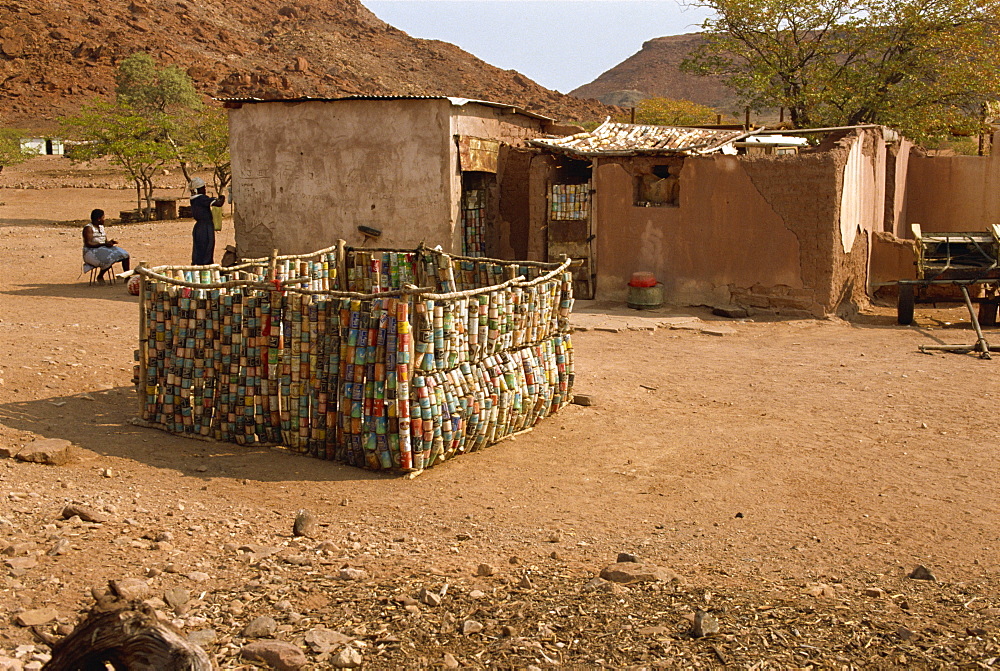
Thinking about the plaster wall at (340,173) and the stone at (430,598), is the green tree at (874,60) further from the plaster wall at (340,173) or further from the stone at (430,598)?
the stone at (430,598)

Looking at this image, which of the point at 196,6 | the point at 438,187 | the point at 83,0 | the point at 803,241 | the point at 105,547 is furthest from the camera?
the point at 196,6

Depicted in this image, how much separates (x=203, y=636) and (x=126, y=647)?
38.5 inches

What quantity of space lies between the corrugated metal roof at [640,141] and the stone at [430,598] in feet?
31.5

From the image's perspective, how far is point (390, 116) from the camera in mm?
14023

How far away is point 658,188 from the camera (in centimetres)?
1375

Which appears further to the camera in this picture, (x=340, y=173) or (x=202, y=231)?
(x=340, y=173)

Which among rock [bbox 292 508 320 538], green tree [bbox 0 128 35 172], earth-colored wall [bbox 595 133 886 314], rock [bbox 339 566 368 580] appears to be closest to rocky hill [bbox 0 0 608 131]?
green tree [bbox 0 128 35 172]

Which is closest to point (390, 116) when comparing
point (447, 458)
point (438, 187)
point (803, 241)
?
point (438, 187)

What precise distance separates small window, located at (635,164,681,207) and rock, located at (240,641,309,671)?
34.6 ft

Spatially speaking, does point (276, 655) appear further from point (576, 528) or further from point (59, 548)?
point (576, 528)

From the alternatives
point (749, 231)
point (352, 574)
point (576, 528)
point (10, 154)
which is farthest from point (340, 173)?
point (10, 154)

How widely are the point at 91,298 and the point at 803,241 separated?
30.3 feet

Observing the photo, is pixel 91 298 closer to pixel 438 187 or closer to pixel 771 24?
pixel 438 187

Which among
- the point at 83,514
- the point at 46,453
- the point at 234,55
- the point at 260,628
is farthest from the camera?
the point at 234,55
